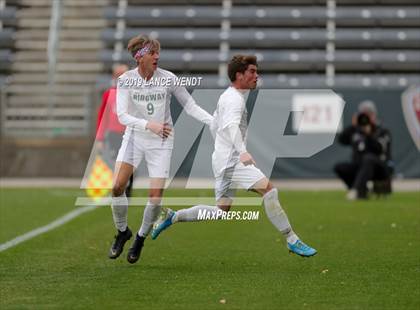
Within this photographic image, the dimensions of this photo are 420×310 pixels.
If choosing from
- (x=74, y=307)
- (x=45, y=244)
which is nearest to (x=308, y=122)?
(x=45, y=244)

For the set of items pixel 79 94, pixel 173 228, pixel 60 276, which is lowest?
pixel 79 94

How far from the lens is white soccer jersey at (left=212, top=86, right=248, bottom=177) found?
7844 mm

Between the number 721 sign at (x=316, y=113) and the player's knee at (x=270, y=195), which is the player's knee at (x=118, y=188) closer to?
the player's knee at (x=270, y=195)

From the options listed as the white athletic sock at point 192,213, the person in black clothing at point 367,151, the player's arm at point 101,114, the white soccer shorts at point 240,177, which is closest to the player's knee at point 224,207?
the white athletic sock at point 192,213

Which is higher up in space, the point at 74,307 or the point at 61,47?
the point at 74,307

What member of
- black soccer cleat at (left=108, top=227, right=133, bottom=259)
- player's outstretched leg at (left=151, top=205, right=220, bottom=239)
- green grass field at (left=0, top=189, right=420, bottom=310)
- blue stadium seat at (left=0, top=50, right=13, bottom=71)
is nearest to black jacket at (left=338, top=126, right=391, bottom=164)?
green grass field at (left=0, top=189, right=420, bottom=310)

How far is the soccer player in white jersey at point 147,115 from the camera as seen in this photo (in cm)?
815

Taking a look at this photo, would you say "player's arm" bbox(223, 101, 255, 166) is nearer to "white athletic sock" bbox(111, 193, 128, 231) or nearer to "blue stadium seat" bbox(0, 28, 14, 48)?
"white athletic sock" bbox(111, 193, 128, 231)

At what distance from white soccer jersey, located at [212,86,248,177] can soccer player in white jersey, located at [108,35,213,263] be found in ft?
0.57

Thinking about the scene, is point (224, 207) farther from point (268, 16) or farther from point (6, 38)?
point (6, 38)

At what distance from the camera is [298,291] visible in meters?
6.50

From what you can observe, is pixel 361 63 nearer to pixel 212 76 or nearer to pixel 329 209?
pixel 212 76

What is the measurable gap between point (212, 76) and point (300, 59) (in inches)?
89.1

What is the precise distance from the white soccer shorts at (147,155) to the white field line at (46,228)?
164 centimetres
